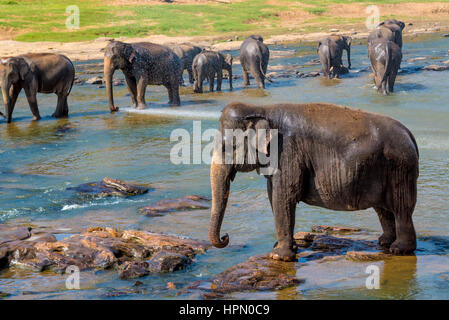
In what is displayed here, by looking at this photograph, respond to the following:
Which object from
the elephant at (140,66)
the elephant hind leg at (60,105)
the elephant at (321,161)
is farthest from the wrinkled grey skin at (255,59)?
the elephant at (321,161)

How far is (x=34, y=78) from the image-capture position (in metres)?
19.5

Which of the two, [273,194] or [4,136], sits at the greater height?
[273,194]

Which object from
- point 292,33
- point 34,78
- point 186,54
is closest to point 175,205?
point 34,78

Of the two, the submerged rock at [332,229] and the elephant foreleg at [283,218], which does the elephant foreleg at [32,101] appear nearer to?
the submerged rock at [332,229]

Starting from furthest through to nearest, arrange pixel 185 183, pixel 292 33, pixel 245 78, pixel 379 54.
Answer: pixel 292 33 → pixel 245 78 → pixel 379 54 → pixel 185 183

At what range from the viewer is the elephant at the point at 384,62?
2123 centimetres

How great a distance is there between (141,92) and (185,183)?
29.5ft

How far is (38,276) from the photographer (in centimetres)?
736

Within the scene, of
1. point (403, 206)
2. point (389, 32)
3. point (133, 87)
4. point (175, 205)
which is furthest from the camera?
point (389, 32)

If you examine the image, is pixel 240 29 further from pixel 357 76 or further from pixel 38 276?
pixel 38 276

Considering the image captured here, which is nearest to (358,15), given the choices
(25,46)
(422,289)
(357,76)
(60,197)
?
(25,46)

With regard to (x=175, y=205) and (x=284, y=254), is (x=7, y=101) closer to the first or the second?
(x=175, y=205)

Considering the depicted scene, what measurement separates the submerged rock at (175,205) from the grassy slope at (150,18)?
3945 cm
